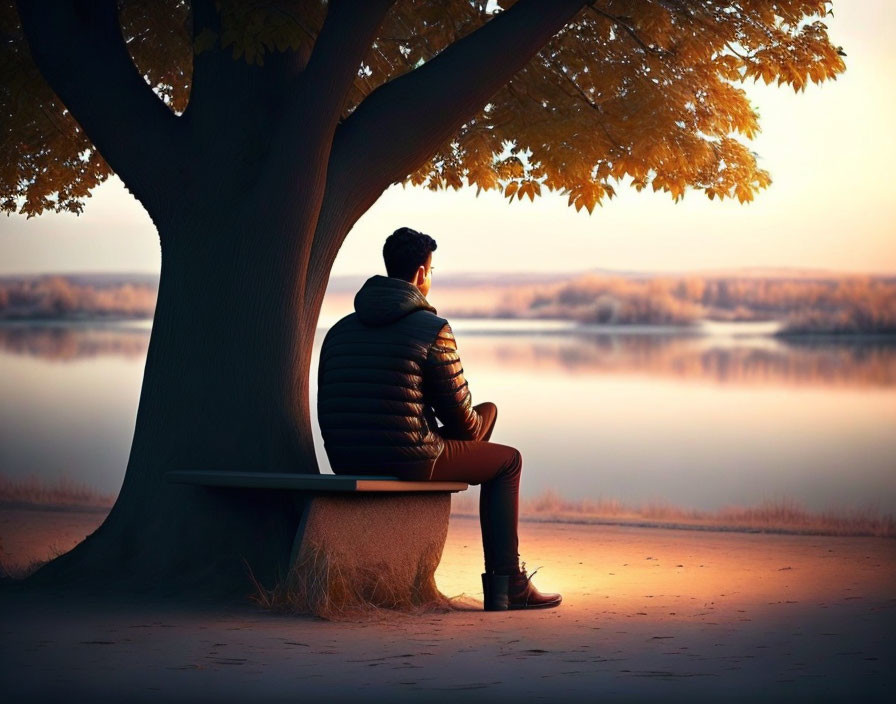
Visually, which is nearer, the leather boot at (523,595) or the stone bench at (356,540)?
the stone bench at (356,540)

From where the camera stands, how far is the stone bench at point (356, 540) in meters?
7.70

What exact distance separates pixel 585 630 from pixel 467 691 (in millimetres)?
1839

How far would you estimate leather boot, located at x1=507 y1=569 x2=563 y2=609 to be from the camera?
8.19 m

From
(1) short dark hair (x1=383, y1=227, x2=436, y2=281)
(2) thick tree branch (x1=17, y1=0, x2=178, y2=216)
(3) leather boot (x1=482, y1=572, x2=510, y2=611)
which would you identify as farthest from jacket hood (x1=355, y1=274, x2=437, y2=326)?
(2) thick tree branch (x1=17, y1=0, x2=178, y2=216)

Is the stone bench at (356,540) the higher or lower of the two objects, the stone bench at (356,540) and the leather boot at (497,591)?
the higher

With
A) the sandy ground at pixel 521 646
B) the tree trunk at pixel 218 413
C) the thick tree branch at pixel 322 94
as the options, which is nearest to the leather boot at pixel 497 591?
the sandy ground at pixel 521 646

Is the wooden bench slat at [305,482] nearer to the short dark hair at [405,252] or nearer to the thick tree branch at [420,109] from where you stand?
the short dark hair at [405,252]

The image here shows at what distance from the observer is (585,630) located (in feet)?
24.5

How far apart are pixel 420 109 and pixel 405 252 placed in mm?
1482

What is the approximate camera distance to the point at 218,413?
870cm

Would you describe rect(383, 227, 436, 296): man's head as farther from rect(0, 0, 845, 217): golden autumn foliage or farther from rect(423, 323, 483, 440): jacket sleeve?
rect(0, 0, 845, 217): golden autumn foliage

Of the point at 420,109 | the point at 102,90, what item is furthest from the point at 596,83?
the point at 102,90

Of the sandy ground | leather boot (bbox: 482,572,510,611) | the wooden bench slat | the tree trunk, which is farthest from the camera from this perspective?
the tree trunk

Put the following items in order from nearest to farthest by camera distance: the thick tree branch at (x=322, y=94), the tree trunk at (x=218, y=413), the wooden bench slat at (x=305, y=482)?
the wooden bench slat at (x=305, y=482) < the tree trunk at (x=218, y=413) < the thick tree branch at (x=322, y=94)
